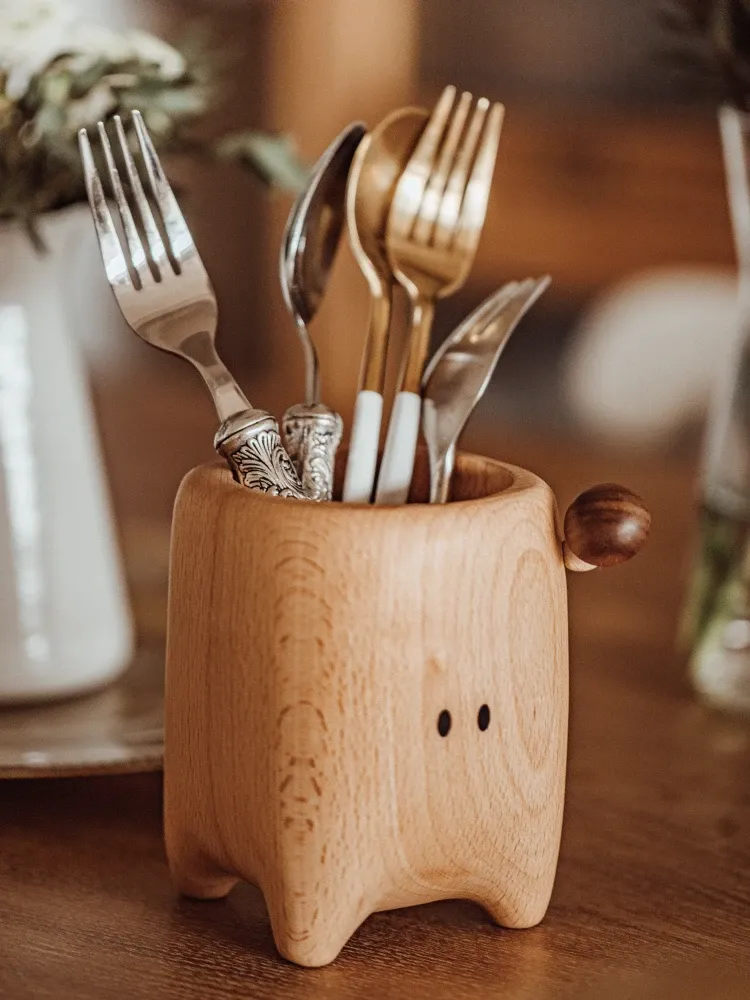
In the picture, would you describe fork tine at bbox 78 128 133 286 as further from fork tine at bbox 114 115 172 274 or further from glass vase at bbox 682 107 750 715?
glass vase at bbox 682 107 750 715

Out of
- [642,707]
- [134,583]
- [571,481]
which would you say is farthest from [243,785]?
[571,481]

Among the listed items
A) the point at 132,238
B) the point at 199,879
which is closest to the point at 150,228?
the point at 132,238

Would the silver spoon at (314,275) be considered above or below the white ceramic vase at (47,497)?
above

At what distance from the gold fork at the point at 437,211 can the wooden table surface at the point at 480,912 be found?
153 mm

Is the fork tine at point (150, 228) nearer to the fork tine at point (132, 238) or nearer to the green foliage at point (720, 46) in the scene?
the fork tine at point (132, 238)

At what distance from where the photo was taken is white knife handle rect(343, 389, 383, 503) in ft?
1.36

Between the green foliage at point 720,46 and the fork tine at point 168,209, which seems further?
the green foliage at point 720,46

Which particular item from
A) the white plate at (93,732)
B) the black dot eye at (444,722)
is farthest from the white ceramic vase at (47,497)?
the black dot eye at (444,722)

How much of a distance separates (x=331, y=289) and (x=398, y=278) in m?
1.51

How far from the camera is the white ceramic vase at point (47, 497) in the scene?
568mm

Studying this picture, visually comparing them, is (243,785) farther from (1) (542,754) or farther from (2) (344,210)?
(2) (344,210)

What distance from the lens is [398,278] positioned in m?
0.44

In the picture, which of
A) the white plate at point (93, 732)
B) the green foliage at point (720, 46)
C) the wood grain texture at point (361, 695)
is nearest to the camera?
the wood grain texture at point (361, 695)

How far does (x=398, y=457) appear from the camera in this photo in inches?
16.2
